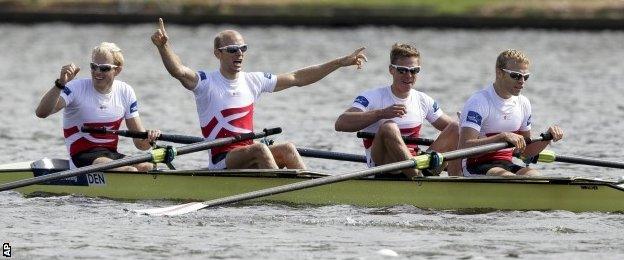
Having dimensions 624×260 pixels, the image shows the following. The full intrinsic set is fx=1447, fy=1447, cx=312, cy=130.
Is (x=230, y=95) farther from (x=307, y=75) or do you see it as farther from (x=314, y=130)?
(x=314, y=130)

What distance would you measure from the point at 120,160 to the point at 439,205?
3425mm

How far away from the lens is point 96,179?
16.4 metres

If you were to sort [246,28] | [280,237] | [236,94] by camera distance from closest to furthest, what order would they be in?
[280,237] → [236,94] → [246,28]

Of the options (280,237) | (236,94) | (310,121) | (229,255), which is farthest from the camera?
(310,121)

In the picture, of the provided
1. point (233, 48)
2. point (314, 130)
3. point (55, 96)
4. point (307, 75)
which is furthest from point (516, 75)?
point (314, 130)

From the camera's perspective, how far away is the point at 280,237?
14.0m

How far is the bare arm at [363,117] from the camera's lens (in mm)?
15078

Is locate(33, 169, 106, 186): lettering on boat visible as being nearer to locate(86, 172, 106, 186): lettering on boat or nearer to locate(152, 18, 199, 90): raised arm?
locate(86, 172, 106, 186): lettering on boat

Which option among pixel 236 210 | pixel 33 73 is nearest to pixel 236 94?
pixel 236 210

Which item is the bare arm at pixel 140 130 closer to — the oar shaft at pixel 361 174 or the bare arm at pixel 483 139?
the oar shaft at pixel 361 174

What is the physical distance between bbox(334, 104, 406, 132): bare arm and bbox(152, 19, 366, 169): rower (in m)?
0.78

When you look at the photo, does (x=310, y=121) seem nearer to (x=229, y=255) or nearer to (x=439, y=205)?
(x=439, y=205)

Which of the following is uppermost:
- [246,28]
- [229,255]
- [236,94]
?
[246,28]

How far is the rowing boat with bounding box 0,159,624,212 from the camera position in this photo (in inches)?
584
